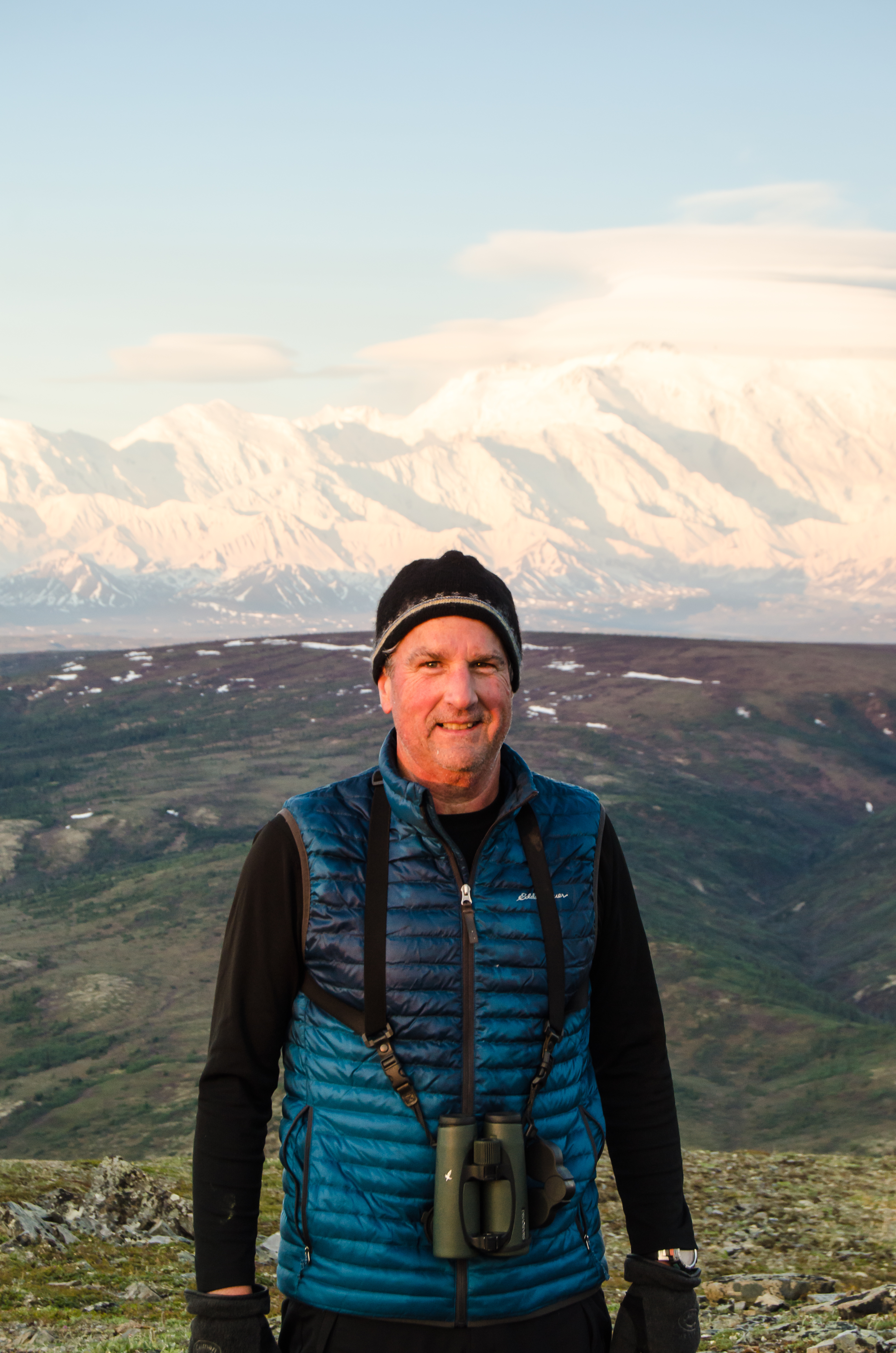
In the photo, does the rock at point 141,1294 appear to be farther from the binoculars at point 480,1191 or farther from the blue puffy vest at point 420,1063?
the binoculars at point 480,1191

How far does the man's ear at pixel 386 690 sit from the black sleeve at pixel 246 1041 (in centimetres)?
81

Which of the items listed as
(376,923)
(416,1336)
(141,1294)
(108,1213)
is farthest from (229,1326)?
(108,1213)

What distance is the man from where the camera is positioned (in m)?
4.21

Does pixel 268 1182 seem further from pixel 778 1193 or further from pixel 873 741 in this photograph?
pixel 873 741

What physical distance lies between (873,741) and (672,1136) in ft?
428

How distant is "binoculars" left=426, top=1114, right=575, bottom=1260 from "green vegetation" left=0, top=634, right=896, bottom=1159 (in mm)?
35202

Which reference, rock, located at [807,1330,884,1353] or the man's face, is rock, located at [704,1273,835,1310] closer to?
rock, located at [807,1330,884,1353]

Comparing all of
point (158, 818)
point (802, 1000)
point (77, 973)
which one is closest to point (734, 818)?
point (802, 1000)

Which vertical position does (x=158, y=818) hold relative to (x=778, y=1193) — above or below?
below

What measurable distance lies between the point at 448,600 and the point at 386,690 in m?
0.57

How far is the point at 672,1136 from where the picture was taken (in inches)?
184

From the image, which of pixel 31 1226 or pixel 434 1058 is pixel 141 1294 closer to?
pixel 31 1226

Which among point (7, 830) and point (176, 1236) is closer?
point (176, 1236)

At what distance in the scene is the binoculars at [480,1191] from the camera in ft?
13.6
